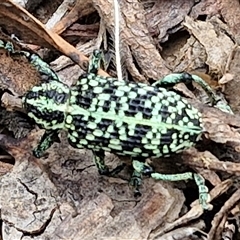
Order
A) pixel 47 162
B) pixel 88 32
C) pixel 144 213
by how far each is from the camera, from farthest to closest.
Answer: pixel 88 32 → pixel 47 162 → pixel 144 213

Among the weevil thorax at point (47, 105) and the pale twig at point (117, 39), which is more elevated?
the pale twig at point (117, 39)

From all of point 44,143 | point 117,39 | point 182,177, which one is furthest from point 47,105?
point 182,177

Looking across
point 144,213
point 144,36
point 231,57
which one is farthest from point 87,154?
point 231,57

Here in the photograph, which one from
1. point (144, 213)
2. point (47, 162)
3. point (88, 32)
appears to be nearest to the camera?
point (144, 213)

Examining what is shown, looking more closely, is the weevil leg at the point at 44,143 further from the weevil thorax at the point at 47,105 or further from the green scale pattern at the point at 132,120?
the green scale pattern at the point at 132,120

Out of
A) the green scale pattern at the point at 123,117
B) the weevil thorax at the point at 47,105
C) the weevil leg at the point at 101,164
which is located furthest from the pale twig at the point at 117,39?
the weevil leg at the point at 101,164

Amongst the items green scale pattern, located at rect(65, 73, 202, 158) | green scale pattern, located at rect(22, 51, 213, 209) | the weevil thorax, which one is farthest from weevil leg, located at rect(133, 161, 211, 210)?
the weevil thorax

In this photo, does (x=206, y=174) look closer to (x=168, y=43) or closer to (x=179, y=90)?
(x=179, y=90)
